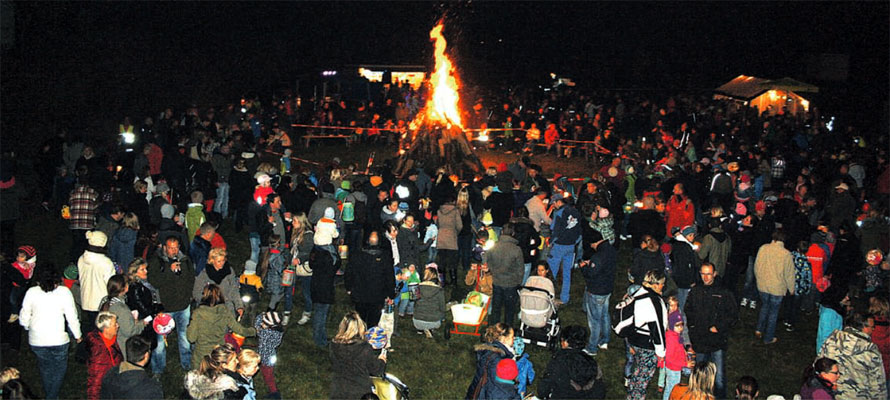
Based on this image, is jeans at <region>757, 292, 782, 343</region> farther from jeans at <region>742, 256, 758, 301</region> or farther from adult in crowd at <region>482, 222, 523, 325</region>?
adult in crowd at <region>482, 222, 523, 325</region>

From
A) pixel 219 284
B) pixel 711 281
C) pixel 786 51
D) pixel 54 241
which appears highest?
pixel 786 51

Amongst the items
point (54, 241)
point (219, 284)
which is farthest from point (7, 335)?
point (54, 241)

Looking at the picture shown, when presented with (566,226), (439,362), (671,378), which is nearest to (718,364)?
(671,378)

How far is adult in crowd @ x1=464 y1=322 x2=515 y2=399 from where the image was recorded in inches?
265

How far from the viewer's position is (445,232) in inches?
446

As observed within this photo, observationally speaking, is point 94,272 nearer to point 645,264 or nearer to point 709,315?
point 645,264

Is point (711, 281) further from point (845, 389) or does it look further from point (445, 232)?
point (445, 232)

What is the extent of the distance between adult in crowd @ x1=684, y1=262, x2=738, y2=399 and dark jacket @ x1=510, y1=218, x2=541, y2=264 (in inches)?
116

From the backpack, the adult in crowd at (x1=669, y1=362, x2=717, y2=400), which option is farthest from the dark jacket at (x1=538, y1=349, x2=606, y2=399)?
the backpack

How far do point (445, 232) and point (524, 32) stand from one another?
39067 mm

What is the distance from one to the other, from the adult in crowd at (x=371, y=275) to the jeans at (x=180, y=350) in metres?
2.02

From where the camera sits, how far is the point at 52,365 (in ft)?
25.6

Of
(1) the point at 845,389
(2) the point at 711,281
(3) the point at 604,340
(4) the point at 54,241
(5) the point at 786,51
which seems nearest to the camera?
(1) the point at 845,389

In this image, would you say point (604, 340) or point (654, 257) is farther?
point (604, 340)
